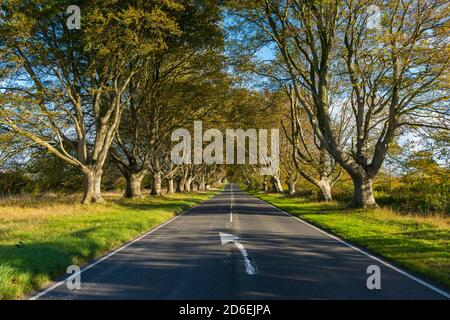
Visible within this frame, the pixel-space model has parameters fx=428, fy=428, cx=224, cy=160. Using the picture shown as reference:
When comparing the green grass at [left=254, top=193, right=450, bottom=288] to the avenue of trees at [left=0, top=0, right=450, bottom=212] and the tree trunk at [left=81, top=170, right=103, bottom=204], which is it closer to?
the avenue of trees at [left=0, top=0, right=450, bottom=212]

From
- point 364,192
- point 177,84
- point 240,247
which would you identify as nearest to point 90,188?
point 177,84

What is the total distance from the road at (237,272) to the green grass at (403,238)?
594 millimetres

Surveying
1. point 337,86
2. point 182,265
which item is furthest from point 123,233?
point 337,86

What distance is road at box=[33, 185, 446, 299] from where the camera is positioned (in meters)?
6.74

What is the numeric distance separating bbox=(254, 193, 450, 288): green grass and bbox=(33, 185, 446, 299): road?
0.59 m

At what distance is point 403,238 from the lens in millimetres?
13109

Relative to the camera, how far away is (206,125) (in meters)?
41.2

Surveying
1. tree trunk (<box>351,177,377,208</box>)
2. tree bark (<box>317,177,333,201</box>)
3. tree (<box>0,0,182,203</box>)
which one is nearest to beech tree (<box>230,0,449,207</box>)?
tree trunk (<box>351,177,377,208</box>)

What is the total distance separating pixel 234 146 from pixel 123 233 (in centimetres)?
4419

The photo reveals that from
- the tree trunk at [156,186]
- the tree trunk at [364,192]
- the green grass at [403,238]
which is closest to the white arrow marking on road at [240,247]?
the green grass at [403,238]

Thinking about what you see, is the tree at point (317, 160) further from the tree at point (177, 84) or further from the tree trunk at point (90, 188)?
the tree trunk at point (90, 188)

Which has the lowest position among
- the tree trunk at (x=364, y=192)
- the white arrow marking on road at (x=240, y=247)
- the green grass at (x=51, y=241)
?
the white arrow marking on road at (x=240, y=247)

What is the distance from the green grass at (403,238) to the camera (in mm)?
9114
